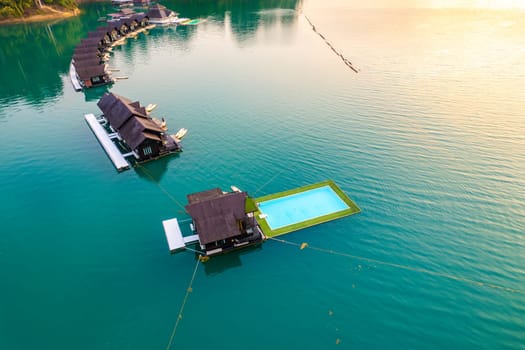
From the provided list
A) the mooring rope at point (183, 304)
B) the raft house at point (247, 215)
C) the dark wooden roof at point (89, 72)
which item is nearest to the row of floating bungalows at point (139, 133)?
the raft house at point (247, 215)

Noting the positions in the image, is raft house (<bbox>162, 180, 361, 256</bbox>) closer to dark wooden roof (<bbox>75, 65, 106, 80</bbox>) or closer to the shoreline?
dark wooden roof (<bbox>75, 65, 106, 80</bbox>)

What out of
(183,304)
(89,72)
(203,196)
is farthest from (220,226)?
(89,72)

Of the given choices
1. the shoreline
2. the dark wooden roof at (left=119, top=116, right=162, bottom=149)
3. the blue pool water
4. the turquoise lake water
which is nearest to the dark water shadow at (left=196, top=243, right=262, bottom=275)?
the turquoise lake water

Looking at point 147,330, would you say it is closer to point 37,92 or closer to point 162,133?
point 162,133

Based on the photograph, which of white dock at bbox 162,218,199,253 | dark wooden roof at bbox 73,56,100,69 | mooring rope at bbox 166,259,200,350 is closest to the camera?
mooring rope at bbox 166,259,200,350

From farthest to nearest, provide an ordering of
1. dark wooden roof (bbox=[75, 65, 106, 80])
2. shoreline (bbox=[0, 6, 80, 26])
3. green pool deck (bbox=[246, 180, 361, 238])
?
shoreline (bbox=[0, 6, 80, 26]) < dark wooden roof (bbox=[75, 65, 106, 80]) < green pool deck (bbox=[246, 180, 361, 238])

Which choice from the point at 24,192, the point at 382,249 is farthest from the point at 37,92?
the point at 382,249

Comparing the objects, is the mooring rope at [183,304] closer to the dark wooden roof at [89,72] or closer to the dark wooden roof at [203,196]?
the dark wooden roof at [203,196]
